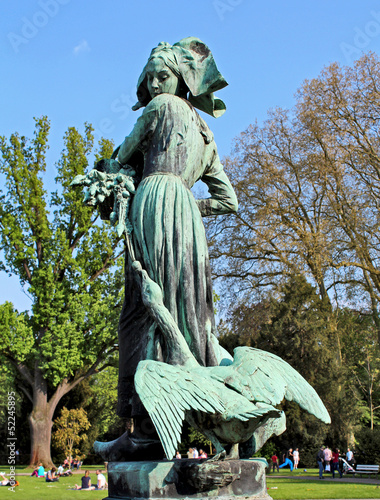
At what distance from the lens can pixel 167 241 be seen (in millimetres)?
4035

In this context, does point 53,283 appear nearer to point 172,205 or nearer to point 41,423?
point 41,423

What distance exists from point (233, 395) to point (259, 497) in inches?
27.9

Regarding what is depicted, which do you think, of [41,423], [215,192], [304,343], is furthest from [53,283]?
[215,192]

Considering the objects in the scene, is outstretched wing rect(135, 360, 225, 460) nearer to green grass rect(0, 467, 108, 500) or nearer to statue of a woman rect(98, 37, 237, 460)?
statue of a woman rect(98, 37, 237, 460)

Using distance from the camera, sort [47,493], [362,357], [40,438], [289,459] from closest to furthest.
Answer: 1. [47,493]
2. [40,438]
3. [289,459]
4. [362,357]

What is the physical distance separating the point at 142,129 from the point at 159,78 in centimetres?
49

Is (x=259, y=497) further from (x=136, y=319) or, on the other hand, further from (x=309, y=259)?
(x=309, y=259)

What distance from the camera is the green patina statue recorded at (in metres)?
3.12

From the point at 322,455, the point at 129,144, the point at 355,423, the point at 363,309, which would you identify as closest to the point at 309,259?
the point at 363,309

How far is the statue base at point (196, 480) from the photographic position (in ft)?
10.3

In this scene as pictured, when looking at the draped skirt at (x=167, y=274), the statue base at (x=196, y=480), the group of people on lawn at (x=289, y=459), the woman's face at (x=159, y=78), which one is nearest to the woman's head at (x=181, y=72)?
the woman's face at (x=159, y=78)

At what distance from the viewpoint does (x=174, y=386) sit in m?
3.05

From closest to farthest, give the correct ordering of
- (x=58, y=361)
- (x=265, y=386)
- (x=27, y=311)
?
(x=265, y=386), (x=58, y=361), (x=27, y=311)

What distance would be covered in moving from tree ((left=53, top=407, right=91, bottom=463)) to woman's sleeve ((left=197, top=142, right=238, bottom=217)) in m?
25.4
